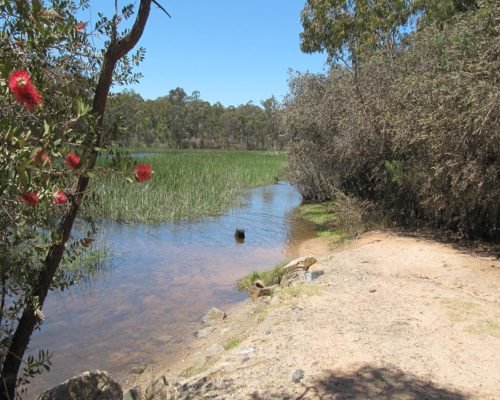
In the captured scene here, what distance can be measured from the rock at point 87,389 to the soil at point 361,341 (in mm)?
563

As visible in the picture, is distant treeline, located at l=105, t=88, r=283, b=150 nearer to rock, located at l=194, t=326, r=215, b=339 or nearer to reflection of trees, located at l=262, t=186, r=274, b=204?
reflection of trees, located at l=262, t=186, r=274, b=204

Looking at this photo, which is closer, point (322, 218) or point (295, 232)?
point (295, 232)

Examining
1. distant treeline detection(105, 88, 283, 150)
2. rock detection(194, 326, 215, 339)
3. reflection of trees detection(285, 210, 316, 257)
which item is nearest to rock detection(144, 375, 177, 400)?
rock detection(194, 326, 215, 339)

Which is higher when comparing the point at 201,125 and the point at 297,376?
the point at 201,125

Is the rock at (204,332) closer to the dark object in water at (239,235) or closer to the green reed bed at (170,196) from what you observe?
the green reed bed at (170,196)

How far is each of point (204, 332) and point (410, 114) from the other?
18.6ft

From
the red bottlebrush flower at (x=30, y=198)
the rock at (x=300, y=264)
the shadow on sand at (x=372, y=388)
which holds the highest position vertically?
the red bottlebrush flower at (x=30, y=198)

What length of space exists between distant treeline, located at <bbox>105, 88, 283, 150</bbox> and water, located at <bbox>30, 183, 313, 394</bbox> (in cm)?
5865

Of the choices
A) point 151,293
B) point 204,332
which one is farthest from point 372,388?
point 151,293

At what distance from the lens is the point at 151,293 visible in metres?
9.22

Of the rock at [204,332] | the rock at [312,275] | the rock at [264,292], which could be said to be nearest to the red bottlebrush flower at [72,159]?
the rock at [204,332]

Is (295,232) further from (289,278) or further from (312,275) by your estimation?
(312,275)

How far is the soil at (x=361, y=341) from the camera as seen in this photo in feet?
13.6

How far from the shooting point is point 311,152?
1609 cm
